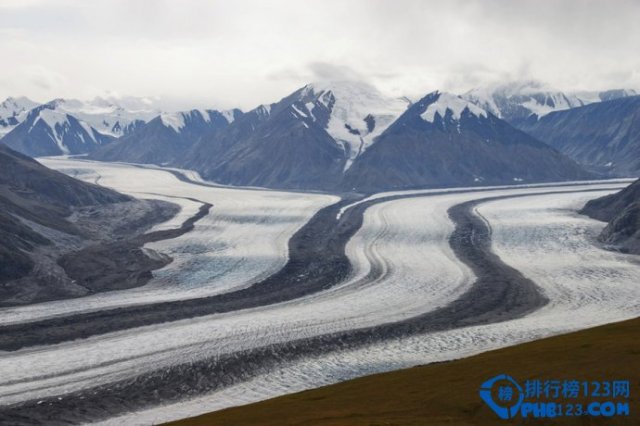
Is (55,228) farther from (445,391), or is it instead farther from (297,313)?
(445,391)

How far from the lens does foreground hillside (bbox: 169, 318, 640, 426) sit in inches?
1134

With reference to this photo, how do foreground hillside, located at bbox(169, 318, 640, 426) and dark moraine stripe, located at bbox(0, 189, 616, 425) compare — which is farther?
dark moraine stripe, located at bbox(0, 189, 616, 425)

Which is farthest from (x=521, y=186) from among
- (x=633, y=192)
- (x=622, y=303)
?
(x=622, y=303)

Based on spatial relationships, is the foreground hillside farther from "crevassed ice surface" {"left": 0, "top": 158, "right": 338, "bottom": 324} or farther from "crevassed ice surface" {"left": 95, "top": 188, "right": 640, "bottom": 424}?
"crevassed ice surface" {"left": 0, "top": 158, "right": 338, "bottom": 324}

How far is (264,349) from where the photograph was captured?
149 ft

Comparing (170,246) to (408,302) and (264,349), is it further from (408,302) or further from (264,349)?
(264,349)

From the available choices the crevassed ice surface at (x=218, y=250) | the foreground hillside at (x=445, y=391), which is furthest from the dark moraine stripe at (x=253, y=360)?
the crevassed ice surface at (x=218, y=250)

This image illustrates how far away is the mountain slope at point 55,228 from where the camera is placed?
62.3 m

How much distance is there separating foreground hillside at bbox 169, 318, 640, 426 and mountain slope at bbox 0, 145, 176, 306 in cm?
3356

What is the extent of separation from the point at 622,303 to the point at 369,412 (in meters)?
32.6

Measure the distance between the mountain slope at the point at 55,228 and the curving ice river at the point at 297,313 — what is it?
3.81m

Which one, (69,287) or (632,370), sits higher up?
(632,370)

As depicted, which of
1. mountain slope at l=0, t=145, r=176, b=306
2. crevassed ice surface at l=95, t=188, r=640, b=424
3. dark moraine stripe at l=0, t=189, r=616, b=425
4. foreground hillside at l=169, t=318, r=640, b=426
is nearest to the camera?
foreground hillside at l=169, t=318, r=640, b=426

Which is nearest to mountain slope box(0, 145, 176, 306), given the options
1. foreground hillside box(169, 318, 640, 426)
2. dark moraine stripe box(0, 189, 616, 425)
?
dark moraine stripe box(0, 189, 616, 425)
